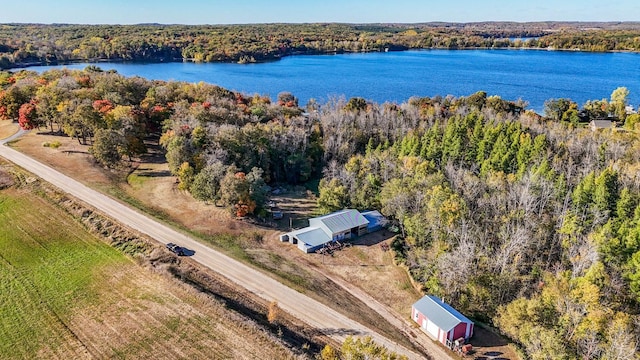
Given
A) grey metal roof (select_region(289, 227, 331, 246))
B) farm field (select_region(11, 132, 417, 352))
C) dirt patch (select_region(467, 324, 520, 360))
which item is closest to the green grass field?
farm field (select_region(11, 132, 417, 352))

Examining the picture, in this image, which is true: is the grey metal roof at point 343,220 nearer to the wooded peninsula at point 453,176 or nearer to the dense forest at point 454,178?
the wooded peninsula at point 453,176

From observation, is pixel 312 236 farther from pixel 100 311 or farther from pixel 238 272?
pixel 100 311

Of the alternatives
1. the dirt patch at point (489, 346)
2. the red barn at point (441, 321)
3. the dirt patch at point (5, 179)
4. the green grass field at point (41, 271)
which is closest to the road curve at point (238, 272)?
the dirt patch at point (5, 179)

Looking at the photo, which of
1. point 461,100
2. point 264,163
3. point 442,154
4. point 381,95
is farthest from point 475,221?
point 381,95

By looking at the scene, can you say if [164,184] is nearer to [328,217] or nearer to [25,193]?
[25,193]

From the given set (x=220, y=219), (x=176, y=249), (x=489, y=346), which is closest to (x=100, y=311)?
(x=176, y=249)

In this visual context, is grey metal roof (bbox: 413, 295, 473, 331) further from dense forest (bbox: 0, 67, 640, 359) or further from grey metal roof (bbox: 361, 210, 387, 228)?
grey metal roof (bbox: 361, 210, 387, 228)
